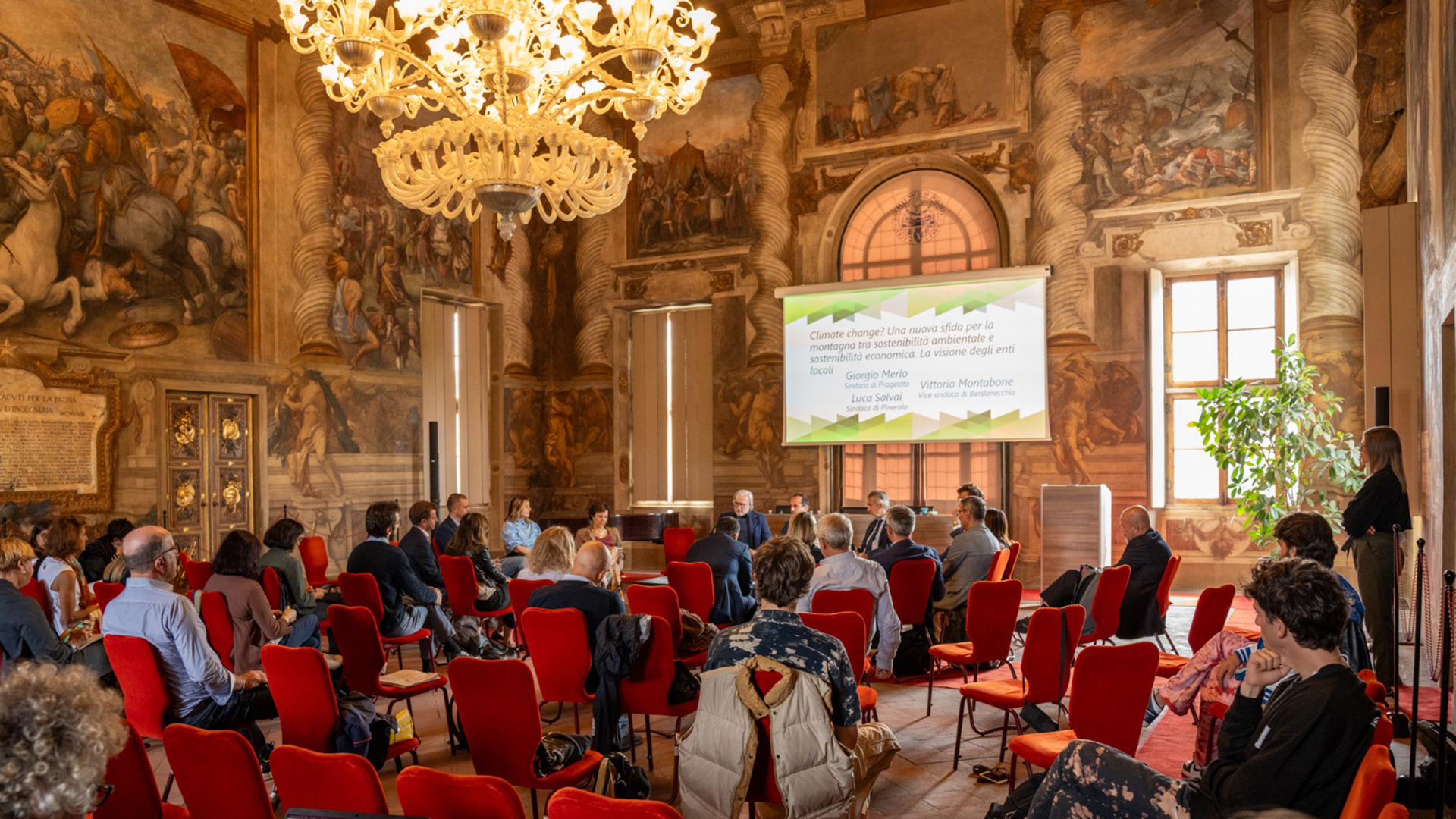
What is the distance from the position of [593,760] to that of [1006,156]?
438 inches

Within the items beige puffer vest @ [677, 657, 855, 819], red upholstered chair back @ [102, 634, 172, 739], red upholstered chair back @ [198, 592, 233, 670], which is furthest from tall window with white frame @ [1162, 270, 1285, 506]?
red upholstered chair back @ [102, 634, 172, 739]

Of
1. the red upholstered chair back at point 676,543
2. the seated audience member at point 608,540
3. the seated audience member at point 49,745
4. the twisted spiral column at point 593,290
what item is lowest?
the red upholstered chair back at point 676,543

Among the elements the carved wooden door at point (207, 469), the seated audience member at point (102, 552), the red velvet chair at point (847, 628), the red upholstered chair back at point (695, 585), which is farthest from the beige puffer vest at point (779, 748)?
the carved wooden door at point (207, 469)

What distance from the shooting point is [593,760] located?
4012 mm

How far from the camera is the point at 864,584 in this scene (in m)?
5.92

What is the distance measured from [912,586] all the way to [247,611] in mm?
4195

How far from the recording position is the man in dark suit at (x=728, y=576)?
→ 753 centimetres

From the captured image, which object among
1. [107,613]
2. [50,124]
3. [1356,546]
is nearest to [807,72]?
[50,124]

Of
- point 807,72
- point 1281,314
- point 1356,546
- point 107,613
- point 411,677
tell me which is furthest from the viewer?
point 807,72

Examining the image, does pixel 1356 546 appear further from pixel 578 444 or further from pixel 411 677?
pixel 578 444

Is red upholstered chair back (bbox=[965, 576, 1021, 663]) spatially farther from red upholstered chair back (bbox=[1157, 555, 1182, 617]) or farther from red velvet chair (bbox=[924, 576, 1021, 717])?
red upholstered chair back (bbox=[1157, 555, 1182, 617])

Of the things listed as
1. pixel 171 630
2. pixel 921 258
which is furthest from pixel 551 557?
pixel 921 258

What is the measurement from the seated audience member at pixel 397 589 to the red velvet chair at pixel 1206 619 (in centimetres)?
460

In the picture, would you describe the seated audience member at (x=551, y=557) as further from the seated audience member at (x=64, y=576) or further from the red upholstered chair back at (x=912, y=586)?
the seated audience member at (x=64, y=576)
